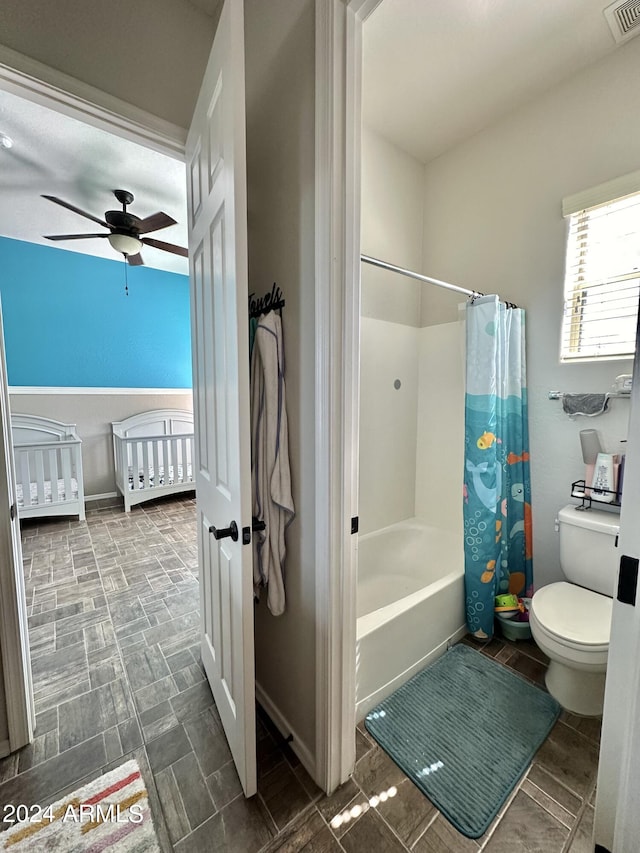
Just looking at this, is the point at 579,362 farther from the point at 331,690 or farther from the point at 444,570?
the point at 331,690

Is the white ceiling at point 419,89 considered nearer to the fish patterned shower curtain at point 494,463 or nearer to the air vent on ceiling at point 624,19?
the air vent on ceiling at point 624,19

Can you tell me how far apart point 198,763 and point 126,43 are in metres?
2.65

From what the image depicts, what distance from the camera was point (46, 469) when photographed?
342cm

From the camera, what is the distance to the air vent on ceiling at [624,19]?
4.75ft

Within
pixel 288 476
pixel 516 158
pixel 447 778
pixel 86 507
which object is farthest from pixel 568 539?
pixel 86 507

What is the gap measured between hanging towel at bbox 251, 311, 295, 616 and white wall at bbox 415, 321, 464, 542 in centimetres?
154

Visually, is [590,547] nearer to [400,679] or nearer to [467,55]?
[400,679]

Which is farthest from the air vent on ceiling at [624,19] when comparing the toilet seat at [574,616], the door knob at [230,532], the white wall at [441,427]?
the door knob at [230,532]

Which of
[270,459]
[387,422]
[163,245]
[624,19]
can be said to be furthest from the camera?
[163,245]

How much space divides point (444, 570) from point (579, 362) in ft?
4.87

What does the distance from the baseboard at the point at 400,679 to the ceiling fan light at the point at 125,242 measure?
3449 mm

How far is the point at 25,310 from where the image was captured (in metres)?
3.69

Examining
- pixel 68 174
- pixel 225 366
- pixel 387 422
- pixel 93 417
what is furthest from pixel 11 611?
pixel 93 417

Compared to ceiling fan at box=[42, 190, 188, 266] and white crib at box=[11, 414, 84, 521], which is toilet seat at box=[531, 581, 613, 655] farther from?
white crib at box=[11, 414, 84, 521]
